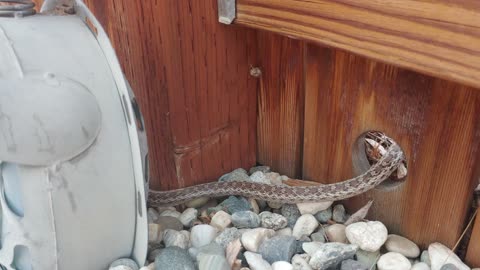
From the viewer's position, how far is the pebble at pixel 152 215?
5.00 feet

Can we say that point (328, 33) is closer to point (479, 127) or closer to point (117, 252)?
point (479, 127)

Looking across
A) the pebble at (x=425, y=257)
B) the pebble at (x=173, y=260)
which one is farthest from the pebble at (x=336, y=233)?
the pebble at (x=173, y=260)

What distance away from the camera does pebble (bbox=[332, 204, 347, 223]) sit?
4.98 ft

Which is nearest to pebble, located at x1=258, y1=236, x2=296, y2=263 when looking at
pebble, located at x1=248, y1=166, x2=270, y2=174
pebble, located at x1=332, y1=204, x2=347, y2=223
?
pebble, located at x1=332, y1=204, x2=347, y2=223

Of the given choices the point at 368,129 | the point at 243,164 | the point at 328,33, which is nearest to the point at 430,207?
the point at 368,129

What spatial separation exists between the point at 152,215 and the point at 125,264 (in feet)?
0.94

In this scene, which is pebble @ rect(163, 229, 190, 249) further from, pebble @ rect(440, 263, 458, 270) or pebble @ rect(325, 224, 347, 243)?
pebble @ rect(440, 263, 458, 270)

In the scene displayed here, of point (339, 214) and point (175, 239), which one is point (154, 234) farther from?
point (339, 214)

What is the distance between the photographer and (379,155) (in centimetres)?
165

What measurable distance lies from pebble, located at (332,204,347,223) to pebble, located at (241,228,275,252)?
0.25 metres

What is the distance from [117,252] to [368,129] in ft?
2.61

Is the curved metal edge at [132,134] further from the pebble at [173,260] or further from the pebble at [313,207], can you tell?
the pebble at [313,207]

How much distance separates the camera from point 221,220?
1501 mm

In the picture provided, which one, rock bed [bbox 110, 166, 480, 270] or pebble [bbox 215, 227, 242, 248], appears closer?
rock bed [bbox 110, 166, 480, 270]
